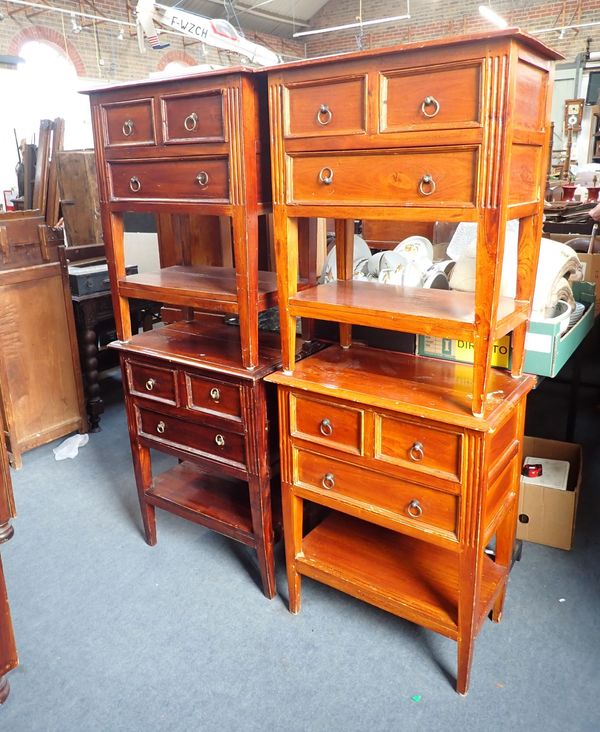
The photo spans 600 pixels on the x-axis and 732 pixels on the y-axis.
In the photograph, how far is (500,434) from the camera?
1.64 metres

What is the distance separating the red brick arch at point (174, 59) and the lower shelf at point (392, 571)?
31.8 feet

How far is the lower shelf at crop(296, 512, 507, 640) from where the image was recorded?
1.75m

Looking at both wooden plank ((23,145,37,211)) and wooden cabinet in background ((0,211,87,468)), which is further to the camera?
wooden plank ((23,145,37,211))

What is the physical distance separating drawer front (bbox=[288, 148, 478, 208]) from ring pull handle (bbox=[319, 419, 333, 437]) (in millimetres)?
620

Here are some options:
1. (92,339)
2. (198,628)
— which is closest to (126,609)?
(198,628)

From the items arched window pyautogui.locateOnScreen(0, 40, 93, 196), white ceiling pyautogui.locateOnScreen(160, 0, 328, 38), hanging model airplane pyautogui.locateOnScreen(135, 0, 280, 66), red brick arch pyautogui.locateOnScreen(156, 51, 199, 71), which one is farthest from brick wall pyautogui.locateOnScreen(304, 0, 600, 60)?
hanging model airplane pyautogui.locateOnScreen(135, 0, 280, 66)

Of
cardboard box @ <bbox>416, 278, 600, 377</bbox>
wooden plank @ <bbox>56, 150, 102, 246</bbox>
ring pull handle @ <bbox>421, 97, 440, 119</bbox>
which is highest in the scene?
ring pull handle @ <bbox>421, 97, 440, 119</bbox>

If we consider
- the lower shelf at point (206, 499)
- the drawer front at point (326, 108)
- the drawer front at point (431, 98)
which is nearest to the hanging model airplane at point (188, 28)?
the drawer front at point (326, 108)

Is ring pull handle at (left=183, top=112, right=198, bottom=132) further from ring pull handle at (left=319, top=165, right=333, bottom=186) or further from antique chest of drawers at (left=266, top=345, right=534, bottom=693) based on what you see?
antique chest of drawers at (left=266, top=345, right=534, bottom=693)

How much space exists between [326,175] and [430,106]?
0.33m

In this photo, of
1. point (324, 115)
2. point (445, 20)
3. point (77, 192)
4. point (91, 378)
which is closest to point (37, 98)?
point (77, 192)

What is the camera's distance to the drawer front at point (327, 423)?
A: 1.70m

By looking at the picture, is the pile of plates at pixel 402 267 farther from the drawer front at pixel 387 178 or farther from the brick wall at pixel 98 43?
the brick wall at pixel 98 43

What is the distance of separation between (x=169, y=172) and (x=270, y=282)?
18.9 inches
